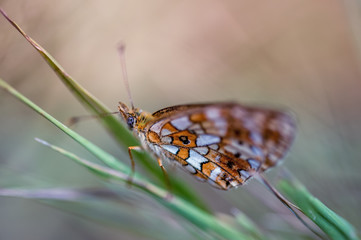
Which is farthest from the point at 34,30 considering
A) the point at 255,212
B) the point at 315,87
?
the point at 315,87

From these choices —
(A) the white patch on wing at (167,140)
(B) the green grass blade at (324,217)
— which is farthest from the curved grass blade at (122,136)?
(B) the green grass blade at (324,217)

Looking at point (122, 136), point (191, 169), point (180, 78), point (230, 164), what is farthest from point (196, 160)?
point (180, 78)

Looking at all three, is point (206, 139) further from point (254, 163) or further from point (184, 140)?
point (254, 163)

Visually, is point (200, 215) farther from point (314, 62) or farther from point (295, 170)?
point (314, 62)

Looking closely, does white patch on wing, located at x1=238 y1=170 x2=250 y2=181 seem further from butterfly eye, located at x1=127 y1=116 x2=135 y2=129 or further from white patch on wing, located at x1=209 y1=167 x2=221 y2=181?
butterfly eye, located at x1=127 y1=116 x2=135 y2=129

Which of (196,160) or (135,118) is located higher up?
(135,118)

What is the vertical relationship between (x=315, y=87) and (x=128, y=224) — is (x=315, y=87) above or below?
above

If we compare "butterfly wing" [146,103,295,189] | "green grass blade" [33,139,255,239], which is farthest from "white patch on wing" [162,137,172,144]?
"green grass blade" [33,139,255,239]
